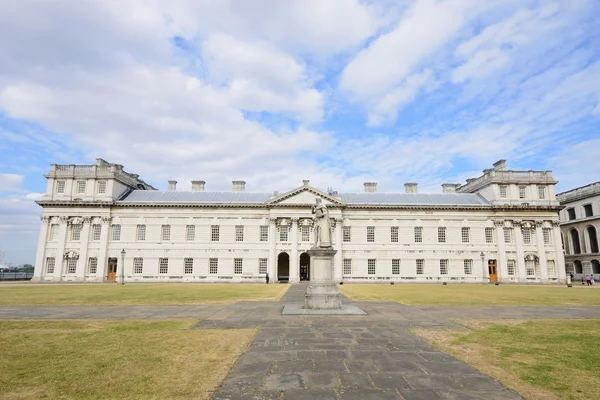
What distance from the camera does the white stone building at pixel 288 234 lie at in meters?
46.4

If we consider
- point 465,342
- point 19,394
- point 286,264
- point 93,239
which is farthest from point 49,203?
point 465,342

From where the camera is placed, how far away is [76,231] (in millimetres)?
46688

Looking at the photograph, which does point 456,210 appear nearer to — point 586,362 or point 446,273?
point 446,273

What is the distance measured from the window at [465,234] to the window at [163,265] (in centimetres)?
4089

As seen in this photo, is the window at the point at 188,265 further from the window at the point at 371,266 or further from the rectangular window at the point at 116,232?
the window at the point at 371,266

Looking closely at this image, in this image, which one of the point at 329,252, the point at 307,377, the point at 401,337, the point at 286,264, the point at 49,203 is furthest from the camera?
the point at 286,264

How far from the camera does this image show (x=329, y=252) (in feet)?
52.1

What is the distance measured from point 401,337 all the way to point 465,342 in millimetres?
1630

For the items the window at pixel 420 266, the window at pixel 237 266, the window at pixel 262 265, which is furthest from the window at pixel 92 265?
the window at pixel 420 266

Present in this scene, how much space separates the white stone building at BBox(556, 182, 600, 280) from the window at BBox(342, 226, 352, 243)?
3340 centimetres

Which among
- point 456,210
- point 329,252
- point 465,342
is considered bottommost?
point 465,342

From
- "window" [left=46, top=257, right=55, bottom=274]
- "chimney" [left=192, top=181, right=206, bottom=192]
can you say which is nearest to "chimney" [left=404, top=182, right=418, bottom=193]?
"chimney" [left=192, top=181, right=206, bottom=192]

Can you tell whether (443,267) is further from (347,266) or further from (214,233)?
(214,233)

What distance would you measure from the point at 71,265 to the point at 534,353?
5235 cm
